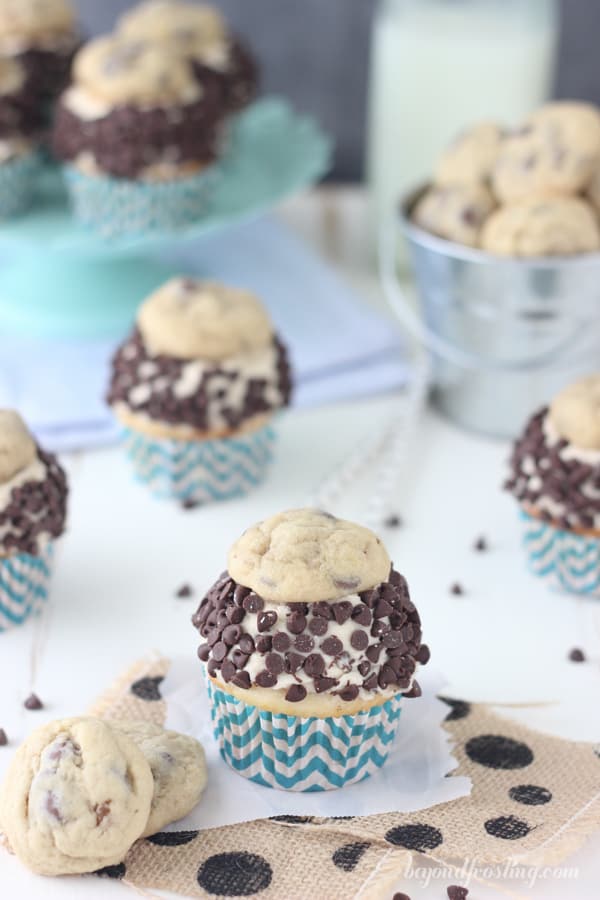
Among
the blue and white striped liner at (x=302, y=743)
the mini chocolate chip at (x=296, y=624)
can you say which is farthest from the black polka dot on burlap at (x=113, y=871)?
the mini chocolate chip at (x=296, y=624)

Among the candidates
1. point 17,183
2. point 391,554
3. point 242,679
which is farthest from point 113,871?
point 17,183

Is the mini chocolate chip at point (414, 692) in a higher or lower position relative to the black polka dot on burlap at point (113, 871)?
higher

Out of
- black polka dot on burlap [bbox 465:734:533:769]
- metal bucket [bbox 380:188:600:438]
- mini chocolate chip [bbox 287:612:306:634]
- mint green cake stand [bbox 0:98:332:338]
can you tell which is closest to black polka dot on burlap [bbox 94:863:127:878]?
mini chocolate chip [bbox 287:612:306:634]

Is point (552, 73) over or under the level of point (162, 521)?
over

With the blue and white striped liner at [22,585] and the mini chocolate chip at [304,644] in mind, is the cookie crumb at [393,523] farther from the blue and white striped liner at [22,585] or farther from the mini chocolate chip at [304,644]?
the mini chocolate chip at [304,644]

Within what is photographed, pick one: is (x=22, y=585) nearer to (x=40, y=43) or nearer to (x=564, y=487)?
(x=564, y=487)

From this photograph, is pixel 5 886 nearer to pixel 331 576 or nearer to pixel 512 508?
pixel 331 576

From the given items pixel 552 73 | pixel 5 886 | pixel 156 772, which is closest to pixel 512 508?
pixel 156 772
